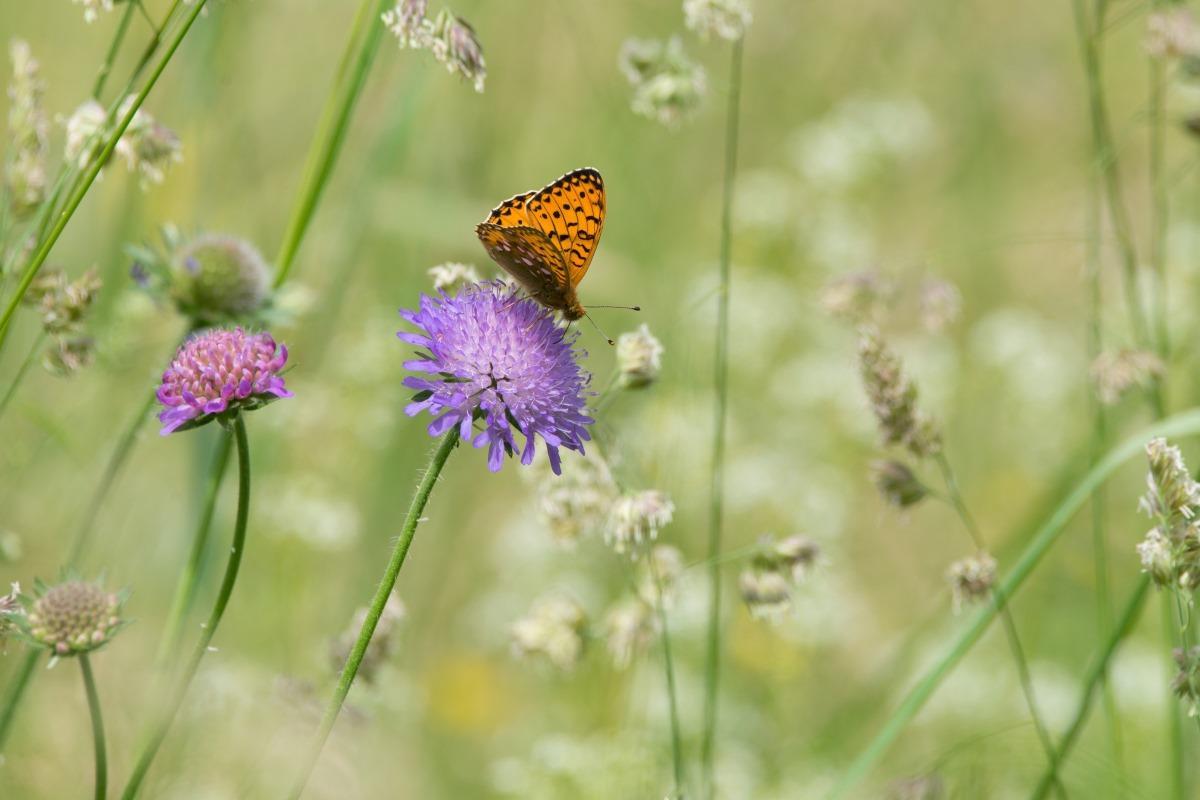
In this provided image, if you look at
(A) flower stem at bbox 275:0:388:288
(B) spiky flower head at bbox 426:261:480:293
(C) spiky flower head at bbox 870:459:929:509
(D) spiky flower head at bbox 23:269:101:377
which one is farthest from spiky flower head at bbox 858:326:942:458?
(D) spiky flower head at bbox 23:269:101:377

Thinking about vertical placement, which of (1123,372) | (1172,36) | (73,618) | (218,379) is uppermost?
(1172,36)

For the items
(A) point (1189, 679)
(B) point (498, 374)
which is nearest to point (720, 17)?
(B) point (498, 374)

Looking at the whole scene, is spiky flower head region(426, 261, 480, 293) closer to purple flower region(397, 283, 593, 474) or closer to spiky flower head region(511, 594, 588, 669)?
purple flower region(397, 283, 593, 474)

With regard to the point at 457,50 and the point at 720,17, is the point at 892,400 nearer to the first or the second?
the point at 720,17

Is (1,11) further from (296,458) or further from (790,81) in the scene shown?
(790,81)

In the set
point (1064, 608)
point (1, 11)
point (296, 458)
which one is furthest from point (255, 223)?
point (1064, 608)

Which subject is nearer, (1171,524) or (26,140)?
(1171,524)

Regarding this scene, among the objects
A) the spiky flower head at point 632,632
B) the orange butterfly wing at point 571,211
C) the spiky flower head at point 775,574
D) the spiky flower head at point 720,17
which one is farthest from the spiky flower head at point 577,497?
the spiky flower head at point 720,17

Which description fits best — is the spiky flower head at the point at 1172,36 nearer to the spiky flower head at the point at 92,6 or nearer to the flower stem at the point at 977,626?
the flower stem at the point at 977,626
